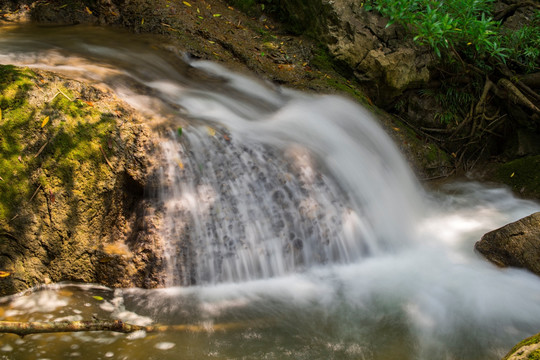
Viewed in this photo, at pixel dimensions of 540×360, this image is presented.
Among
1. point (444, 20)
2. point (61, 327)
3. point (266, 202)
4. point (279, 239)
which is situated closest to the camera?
point (61, 327)

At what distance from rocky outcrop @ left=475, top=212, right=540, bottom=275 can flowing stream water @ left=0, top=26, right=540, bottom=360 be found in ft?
0.40

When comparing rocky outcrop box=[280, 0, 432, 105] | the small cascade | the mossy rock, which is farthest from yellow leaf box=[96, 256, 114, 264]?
rocky outcrop box=[280, 0, 432, 105]

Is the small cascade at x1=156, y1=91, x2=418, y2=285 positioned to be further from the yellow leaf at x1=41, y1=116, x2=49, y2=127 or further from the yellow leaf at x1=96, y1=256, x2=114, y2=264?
the yellow leaf at x1=41, y1=116, x2=49, y2=127

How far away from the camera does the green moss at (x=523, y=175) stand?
19.3ft

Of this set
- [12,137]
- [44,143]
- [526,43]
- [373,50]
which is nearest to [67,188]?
[44,143]

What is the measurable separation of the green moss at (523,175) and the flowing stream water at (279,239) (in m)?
0.23

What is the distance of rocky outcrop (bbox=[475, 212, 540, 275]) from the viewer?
3891 mm

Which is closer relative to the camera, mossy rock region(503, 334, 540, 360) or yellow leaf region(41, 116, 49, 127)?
mossy rock region(503, 334, 540, 360)

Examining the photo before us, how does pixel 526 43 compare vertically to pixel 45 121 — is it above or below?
above

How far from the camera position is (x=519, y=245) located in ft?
13.0

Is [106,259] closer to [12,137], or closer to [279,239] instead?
[12,137]

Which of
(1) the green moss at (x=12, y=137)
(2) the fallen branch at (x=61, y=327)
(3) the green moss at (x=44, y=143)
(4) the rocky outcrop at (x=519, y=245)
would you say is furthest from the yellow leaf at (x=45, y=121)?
(4) the rocky outcrop at (x=519, y=245)

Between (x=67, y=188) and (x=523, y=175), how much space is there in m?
5.98

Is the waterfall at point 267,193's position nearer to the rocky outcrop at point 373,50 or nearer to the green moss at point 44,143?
the green moss at point 44,143
